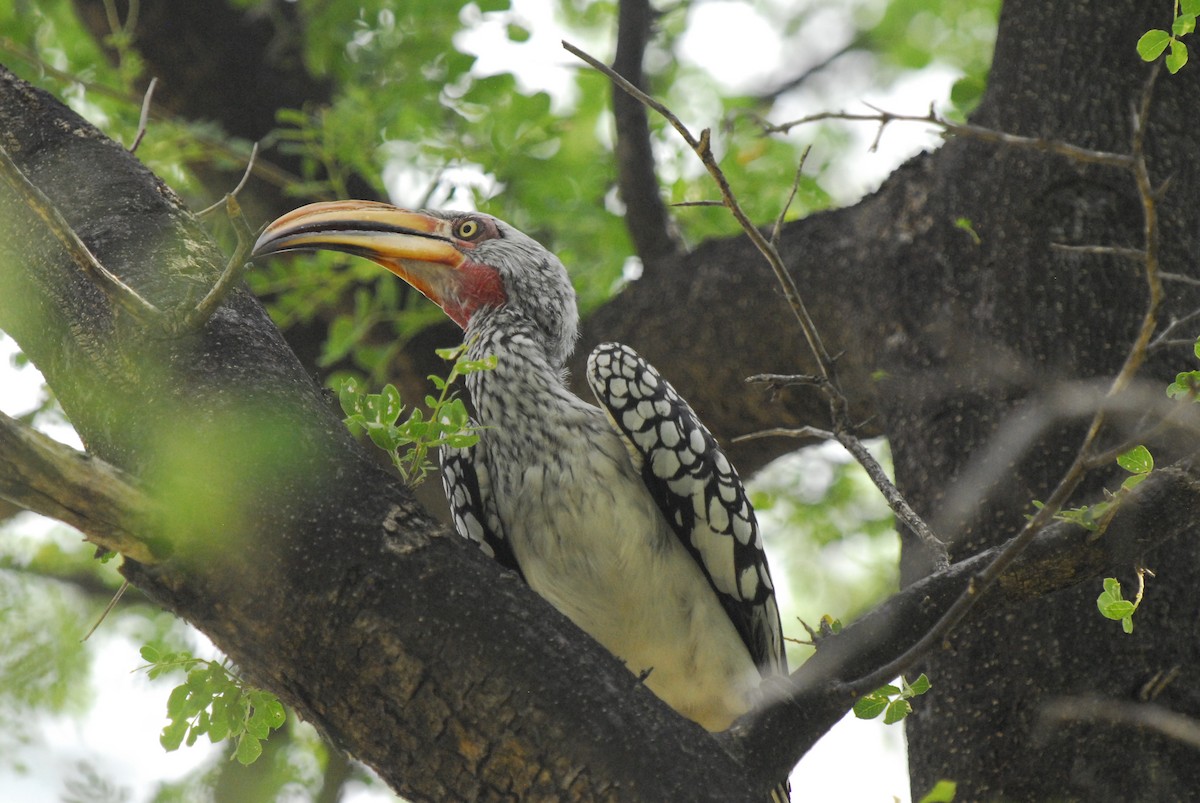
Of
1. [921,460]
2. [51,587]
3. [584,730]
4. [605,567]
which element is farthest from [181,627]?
[584,730]

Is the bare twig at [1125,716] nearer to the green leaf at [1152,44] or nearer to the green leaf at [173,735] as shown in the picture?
the green leaf at [1152,44]

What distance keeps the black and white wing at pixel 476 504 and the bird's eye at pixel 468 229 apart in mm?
940

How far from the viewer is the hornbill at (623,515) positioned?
319cm

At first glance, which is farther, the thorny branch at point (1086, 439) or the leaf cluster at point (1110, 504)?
the leaf cluster at point (1110, 504)

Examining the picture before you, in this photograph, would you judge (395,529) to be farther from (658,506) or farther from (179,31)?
(179,31)

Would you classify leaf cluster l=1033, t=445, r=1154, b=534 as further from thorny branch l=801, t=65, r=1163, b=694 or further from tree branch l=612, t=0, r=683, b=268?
tree branch l=612, t=0, r=683, b=268

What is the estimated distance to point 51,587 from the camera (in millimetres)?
5438

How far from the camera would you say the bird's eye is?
405 centimetres

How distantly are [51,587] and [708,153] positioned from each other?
4.51 metres

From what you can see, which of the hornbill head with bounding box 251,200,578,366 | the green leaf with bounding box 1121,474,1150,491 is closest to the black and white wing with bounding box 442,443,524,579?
the hornbill head with bounding box 251,200,578,366

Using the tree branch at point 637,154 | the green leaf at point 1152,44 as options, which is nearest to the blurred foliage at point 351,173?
the tree branch at point 637,154

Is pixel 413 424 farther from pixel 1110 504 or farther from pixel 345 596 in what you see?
pixel 1110 504

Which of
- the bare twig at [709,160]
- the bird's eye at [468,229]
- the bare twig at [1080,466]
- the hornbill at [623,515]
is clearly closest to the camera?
the bare twig at [1080,466]

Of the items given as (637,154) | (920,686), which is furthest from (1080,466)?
(637,154)
